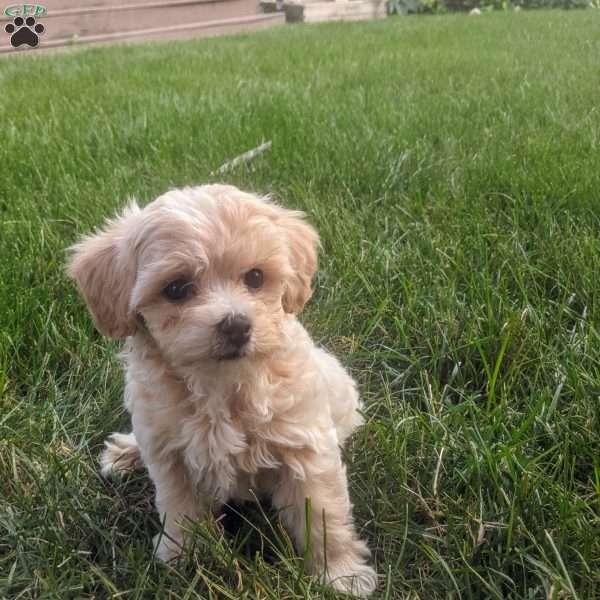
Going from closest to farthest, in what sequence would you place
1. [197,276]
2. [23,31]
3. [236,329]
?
[236,329]
[197,276]
[23,31]

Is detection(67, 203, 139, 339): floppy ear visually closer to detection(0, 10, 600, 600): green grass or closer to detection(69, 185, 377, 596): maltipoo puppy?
detection(69, 185, 377, 596): maltipoo puppy

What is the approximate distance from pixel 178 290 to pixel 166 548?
2.35 ft

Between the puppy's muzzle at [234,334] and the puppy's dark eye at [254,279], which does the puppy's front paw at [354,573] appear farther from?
the puppy's dark eye at [254,279]

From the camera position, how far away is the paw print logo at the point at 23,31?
1040 centimetres

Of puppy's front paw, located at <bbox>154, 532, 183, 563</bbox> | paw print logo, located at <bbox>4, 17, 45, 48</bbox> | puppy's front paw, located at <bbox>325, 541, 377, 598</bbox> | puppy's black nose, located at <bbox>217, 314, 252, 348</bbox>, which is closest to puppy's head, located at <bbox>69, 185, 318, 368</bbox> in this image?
puppy's black nose, located at <bbox>217, 314, 252, 348</bbox>

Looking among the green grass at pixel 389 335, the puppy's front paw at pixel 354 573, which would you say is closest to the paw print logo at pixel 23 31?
the green grass at pixel 389 335

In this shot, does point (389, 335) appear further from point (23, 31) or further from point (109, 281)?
point (23, 31)

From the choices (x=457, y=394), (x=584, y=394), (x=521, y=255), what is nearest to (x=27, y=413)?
(x=457, y=394)

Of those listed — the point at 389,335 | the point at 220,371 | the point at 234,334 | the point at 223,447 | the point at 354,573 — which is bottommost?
the point at 354,573

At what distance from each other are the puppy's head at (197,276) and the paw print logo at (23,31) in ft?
Result: 32.1

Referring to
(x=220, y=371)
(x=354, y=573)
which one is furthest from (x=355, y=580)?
(x=220, y=371)

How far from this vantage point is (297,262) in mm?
2127

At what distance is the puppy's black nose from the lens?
1809 millimetres

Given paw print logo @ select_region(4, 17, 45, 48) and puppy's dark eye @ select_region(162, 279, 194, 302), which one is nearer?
puppy's dark eye @ select_region(162, 279, 194, 302)
